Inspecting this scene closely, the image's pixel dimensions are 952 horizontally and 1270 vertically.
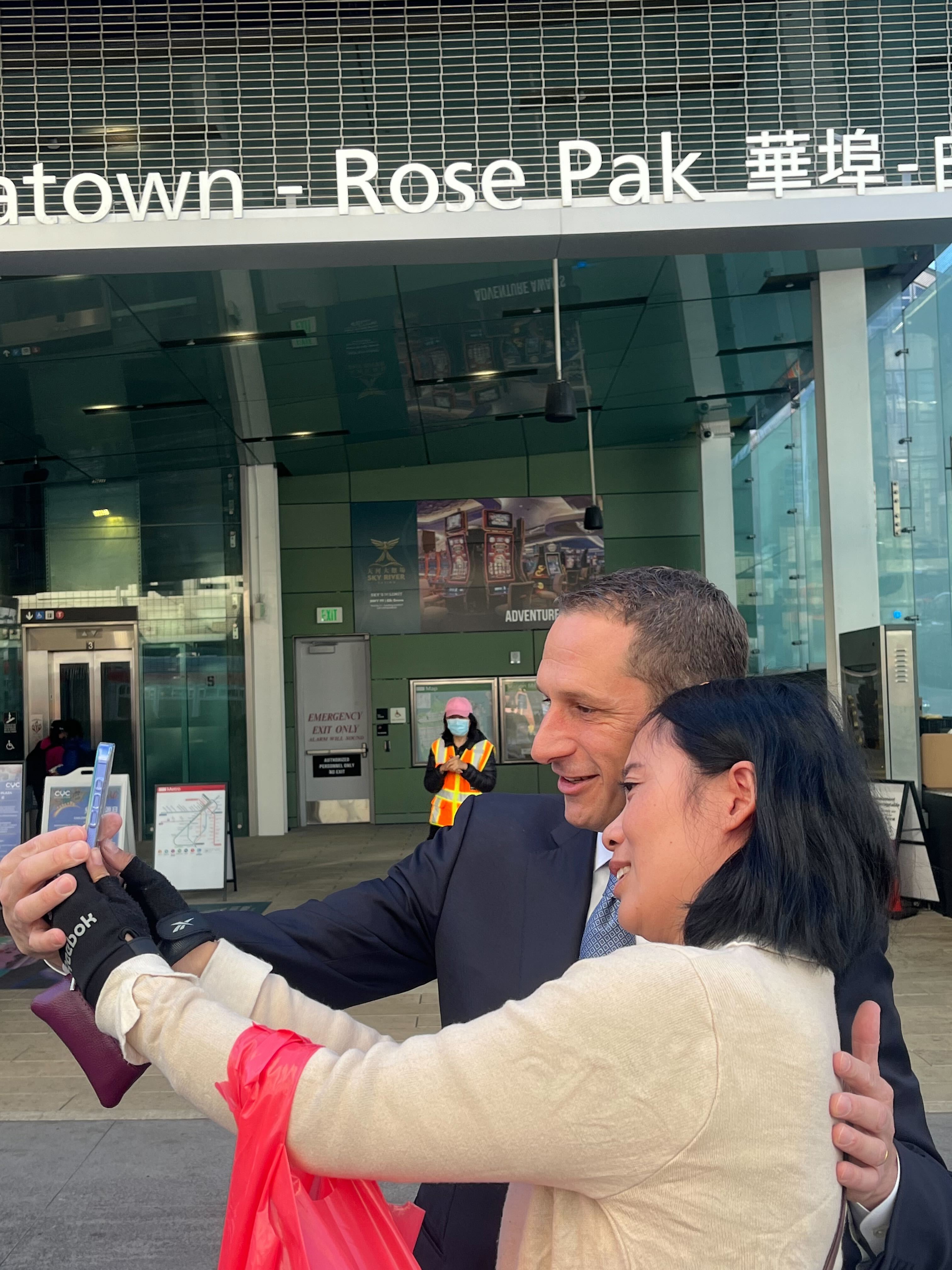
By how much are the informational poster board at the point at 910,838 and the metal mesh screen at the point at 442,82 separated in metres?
4.22

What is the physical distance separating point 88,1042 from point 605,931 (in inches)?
24.9

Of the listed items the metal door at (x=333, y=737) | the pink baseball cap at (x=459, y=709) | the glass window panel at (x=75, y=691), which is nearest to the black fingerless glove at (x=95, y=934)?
the pink baseball cap at (x=459, y=709)

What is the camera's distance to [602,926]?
1512 mm

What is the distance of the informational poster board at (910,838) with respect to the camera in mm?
8125

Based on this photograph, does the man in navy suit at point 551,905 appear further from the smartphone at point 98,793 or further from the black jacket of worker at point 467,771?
the black jacket of worker at point 467,771

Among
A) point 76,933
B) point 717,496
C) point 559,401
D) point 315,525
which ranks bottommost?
point 76,933

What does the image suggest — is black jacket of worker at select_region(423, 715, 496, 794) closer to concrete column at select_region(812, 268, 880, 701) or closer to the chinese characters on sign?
concrete column at select_region(812, 268, 880, 701)

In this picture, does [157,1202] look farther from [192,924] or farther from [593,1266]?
[593,1266]

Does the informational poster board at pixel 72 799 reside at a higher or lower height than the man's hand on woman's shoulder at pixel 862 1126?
lower

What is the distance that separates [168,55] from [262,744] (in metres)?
9.71

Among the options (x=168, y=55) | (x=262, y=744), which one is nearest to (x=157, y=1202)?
(x=168, y=55)

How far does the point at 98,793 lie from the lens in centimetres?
141

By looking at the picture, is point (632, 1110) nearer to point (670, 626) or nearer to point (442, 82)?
point (670, 626)

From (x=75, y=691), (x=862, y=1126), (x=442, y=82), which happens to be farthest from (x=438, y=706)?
(x=862, y=1126)
